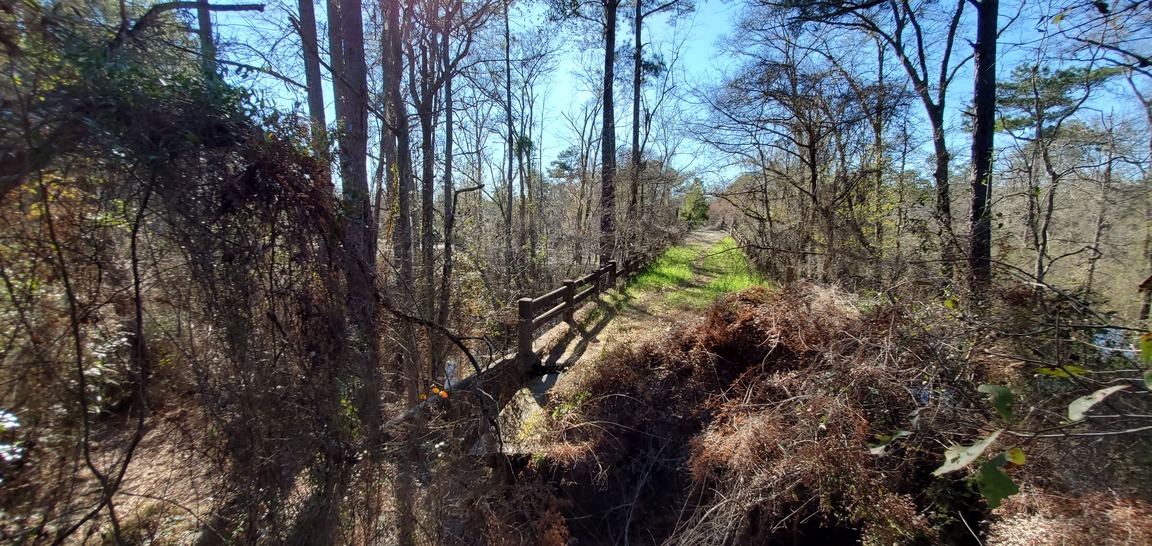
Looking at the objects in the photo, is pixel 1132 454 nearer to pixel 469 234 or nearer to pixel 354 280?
pixel 354 280

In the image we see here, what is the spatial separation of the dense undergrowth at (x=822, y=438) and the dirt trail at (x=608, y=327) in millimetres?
405

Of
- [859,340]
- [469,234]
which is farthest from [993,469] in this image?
[469,234]

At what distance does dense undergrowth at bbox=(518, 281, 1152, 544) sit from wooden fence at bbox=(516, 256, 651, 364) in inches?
41.1

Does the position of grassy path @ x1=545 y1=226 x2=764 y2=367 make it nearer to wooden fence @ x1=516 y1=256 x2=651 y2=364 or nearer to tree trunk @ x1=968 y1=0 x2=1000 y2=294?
wooden fence @ x1=516 y1=256 x2=651 y2=364

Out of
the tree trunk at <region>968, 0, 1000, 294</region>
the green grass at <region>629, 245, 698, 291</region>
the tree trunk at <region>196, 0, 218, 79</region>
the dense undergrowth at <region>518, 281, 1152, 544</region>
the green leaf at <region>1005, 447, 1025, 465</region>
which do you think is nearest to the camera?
the green leaf at <region>1005, 447, 1025, 465</region>

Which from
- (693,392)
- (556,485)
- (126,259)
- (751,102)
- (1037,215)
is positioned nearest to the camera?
(126,259)

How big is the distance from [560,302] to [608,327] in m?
1.08

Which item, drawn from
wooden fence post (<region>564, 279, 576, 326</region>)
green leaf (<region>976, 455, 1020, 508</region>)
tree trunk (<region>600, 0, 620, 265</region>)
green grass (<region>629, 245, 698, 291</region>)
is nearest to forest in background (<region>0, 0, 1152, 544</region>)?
green leaf (<region>976, 455, 1020, 508</region>)

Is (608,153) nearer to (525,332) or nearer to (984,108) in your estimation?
(525,332)

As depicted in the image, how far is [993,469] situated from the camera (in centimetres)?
135

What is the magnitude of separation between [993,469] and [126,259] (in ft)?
10.7

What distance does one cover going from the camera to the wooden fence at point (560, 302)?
7082mm

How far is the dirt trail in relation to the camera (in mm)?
6219

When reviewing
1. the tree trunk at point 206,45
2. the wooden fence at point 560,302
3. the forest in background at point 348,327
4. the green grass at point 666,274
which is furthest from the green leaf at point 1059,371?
the green grass at point 666,274
